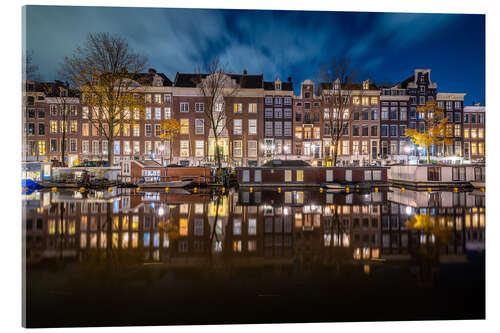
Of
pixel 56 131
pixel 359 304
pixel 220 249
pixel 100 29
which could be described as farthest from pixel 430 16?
pixel 56 131

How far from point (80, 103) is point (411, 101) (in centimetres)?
4883

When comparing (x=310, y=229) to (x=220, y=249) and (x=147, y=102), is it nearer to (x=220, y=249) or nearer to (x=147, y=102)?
(x=220, y=249)

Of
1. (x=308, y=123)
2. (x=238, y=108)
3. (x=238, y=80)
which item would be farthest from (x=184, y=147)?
(x=308, y=123)

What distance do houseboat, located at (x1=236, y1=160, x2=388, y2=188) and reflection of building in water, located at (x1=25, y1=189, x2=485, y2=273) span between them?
8.80m

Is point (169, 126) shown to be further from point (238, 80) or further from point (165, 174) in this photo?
point (238, 80)

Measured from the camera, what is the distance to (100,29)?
7.48 metres

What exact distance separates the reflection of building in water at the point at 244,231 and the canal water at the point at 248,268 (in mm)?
51

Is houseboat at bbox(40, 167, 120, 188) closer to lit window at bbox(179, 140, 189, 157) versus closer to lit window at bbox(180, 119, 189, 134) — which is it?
lit window at bbox(179, 140, 189, 157)

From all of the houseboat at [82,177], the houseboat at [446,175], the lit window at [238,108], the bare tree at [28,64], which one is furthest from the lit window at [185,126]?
the bare tree at [28,64]

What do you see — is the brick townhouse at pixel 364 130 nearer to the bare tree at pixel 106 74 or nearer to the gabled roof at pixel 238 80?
A: the gabled roof at pixel 238 80

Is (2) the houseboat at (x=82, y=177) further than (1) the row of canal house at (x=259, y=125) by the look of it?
No

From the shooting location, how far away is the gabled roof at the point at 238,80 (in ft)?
121

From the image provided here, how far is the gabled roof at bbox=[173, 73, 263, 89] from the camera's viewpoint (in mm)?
36875

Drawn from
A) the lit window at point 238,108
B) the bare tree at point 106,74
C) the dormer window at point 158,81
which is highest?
the dormer window at point 158,81
